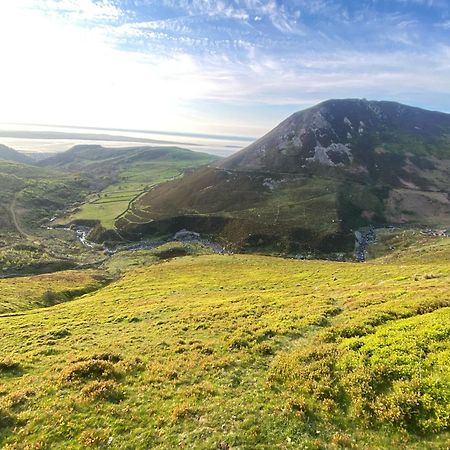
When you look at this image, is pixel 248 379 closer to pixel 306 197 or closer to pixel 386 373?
pixel 386 373

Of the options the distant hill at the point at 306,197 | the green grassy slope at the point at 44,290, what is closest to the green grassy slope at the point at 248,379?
the green grassy slope at the point at 44,290

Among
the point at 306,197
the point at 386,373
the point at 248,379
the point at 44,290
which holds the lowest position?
the point at 44,290

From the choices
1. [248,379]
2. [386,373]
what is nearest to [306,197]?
[248,379]

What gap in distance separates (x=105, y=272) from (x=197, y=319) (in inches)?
2791

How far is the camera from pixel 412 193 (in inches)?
6093

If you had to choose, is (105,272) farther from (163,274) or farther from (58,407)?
(58,407)

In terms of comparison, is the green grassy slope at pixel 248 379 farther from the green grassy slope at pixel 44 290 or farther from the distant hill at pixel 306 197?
the distant hill at pixel 306 197

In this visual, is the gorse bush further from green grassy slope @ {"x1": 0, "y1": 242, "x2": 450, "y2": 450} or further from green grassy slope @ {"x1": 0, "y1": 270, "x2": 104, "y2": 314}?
green grassy slope @ {"x1": 0, "y1": 270, "x2": 104, "y2": 314}

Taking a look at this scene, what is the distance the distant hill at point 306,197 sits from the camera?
125688 millimetres

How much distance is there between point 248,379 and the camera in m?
20.4

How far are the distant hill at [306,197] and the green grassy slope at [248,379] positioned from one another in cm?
8666

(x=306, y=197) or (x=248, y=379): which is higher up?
(x=248, y=379)

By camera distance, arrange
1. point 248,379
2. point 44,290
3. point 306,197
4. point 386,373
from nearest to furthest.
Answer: point 386,373 < point 248,379 < point 44,290 < point 306,197

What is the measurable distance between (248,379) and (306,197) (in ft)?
448
